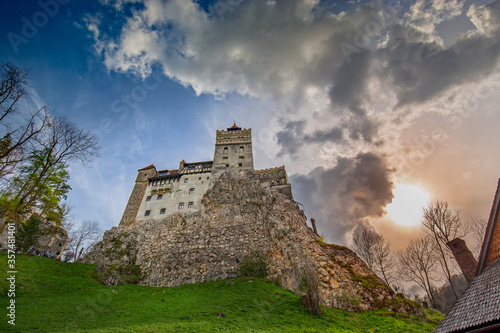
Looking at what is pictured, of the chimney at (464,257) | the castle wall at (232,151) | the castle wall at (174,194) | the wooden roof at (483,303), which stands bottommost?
the wooden roof at (483,303)

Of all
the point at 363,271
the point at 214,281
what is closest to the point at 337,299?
the point at 363,271

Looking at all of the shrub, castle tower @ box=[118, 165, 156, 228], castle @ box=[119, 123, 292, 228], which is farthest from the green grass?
castle @ box=[119, 123, 292, 228]

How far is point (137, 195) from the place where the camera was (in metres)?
42.0

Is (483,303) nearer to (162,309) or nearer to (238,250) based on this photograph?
(162,309)

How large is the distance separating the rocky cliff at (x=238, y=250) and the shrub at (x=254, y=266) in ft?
1.63

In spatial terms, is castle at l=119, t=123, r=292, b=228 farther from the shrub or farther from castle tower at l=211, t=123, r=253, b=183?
the shrub

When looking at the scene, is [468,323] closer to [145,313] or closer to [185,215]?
[145,313]

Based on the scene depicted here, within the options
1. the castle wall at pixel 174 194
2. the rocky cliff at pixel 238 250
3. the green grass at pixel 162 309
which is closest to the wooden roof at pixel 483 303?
the green grass at pixel 162 309

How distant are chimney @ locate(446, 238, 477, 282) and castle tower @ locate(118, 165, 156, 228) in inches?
1695

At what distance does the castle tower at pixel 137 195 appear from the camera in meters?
37.9

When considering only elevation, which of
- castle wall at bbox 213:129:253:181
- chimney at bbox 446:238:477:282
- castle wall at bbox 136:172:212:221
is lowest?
chimney at bbox 446:238:477:282

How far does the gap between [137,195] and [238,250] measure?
26.5 meters

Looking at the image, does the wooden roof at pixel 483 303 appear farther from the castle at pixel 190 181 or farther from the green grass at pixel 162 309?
the castle at pixel 190 181

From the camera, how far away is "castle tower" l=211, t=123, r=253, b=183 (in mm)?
42875
